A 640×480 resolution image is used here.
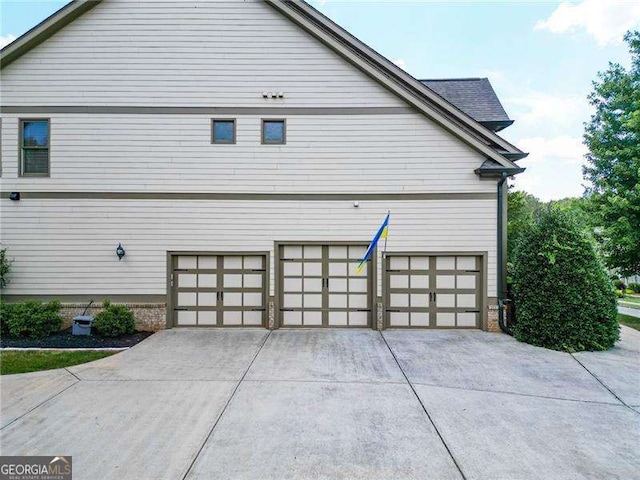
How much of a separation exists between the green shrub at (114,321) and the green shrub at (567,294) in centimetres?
915

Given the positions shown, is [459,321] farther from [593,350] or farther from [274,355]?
[274,355]

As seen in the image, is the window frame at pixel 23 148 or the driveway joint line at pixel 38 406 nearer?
the driveway joint line at pixel 38 406

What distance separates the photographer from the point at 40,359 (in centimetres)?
590

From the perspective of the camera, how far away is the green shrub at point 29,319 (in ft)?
23.1

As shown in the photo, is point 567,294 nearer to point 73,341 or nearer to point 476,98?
point 476,98

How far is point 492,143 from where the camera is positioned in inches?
313

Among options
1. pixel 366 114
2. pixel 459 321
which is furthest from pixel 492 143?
pixel 459 321

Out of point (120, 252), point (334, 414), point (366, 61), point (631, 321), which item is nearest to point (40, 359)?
point (120, 252)

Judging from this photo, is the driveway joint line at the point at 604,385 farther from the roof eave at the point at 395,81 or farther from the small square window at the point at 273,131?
the small square window at the point at 273,131

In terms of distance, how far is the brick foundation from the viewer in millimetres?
7738

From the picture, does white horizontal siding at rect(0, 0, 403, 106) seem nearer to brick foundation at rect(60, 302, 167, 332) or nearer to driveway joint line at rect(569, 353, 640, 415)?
brick foundation at rect(60, 302, 167, 332)

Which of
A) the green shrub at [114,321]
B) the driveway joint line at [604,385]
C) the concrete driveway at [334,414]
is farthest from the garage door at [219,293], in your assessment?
the driveway joint line at [604,385]

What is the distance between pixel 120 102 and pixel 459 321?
33.9 feet

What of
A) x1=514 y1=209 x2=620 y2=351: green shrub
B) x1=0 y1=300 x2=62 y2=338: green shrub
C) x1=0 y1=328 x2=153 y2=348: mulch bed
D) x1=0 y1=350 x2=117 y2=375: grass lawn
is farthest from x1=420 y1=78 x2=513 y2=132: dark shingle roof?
x1=0 y1=300 x2=62 y2=338: green shrub
